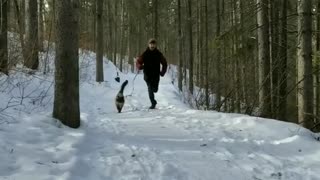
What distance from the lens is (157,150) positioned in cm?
604

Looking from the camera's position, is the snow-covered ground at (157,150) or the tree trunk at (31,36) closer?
the snow-covered ground at (157,150)

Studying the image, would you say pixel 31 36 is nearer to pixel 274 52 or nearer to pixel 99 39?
pixel 99 39

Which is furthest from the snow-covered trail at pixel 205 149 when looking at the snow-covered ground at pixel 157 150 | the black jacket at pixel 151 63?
the black jacket at pixel 151 63

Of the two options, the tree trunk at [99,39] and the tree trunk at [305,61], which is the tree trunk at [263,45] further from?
the tree trunk at [99,39]

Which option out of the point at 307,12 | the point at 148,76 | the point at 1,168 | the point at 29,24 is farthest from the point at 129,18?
the point at 1,168

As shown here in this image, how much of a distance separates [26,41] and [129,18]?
25.0 metres

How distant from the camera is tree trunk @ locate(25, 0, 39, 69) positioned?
12725 mm

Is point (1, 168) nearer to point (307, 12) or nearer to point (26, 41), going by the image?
point (307, 12)

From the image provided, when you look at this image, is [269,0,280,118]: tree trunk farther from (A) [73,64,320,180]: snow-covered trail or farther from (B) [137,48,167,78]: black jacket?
(A) [73,64,320,180]: snow-covered trail

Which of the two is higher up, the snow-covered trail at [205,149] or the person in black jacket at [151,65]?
the person in black jacket at [151,65]

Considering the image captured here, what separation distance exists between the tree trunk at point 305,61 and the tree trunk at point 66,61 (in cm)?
407

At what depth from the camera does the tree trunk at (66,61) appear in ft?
23.0

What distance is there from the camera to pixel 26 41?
13.1 metres

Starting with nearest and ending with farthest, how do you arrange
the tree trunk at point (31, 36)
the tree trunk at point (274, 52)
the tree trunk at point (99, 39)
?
the tree trunk at point (274, 52) → the tree trunk at point (31, 36) → the tree trunk at point (99, 39)
